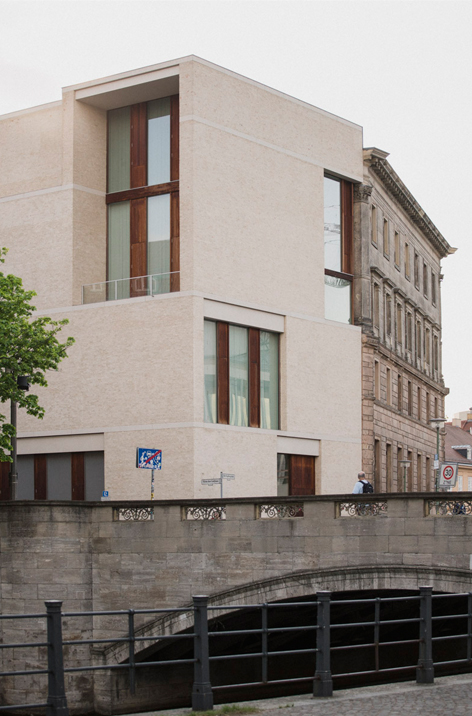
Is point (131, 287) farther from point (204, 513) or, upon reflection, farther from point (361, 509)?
point (361, 509)

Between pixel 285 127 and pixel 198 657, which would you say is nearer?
pixel 198 657

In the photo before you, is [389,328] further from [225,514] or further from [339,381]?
[225,514]

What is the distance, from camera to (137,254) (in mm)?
35594

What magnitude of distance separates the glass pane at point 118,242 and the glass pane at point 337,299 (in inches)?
295

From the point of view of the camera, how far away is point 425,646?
12648mm

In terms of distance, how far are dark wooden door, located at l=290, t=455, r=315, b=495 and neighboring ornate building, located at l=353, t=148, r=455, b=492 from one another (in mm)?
4029

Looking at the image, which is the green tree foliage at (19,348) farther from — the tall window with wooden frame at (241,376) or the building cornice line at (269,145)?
the building cornice line at (269,145)

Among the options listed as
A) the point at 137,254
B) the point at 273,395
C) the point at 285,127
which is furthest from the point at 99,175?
the point at 273,395

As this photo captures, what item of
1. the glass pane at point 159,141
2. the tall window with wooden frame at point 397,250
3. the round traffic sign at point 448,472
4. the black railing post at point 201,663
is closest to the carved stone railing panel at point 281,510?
the round traffic sign at point 448,472

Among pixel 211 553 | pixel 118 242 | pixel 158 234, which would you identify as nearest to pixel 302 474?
pixel 158 234

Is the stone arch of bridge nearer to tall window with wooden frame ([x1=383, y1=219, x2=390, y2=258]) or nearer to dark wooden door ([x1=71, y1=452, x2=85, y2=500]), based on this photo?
dark wooden door ([x1=71, y1=452, x2=85, y2=500])

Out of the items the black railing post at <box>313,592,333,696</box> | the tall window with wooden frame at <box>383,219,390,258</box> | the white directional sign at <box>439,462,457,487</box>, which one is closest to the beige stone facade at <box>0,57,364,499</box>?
the white directional sign at <box>439,462,457,487</box>

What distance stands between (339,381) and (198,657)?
2689 centimetres

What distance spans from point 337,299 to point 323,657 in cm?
2844
